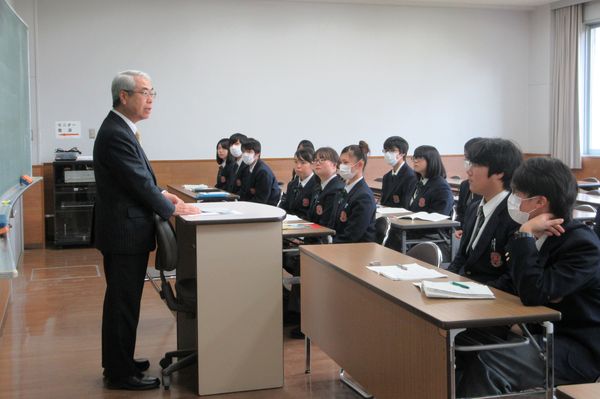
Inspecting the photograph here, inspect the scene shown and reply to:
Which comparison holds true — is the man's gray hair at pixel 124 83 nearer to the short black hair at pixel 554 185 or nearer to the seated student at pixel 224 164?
the short black hair at pixel 554 185

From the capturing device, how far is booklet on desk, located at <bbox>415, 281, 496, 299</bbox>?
2404 millimetres

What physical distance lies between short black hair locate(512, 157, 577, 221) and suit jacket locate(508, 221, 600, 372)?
0.23ft

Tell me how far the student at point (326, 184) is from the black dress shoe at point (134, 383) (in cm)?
198

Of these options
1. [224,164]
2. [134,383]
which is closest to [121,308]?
[134,383]

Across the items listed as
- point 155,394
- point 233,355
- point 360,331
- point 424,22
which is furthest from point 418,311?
point 424,22

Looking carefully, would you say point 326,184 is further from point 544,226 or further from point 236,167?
point 236,167

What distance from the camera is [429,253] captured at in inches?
134

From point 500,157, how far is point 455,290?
83 cm

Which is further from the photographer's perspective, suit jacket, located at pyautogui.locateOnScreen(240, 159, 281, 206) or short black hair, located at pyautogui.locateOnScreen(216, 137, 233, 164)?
short black hair, located at pyautogui.locateOnScreen(216, 137, 233, 164)

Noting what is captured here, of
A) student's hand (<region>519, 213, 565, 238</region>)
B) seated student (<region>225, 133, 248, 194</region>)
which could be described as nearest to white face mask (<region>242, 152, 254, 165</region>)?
seated student (<region>225, 133, 248, 194</region>)

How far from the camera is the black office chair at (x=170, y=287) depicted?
11.3 feet

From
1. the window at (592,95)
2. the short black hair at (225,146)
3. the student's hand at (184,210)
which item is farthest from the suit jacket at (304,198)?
the window at (592,95)

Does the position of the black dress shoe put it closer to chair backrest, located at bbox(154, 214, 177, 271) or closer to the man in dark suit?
the man in dark suit

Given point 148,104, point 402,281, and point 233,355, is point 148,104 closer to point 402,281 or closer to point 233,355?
point 233,355
